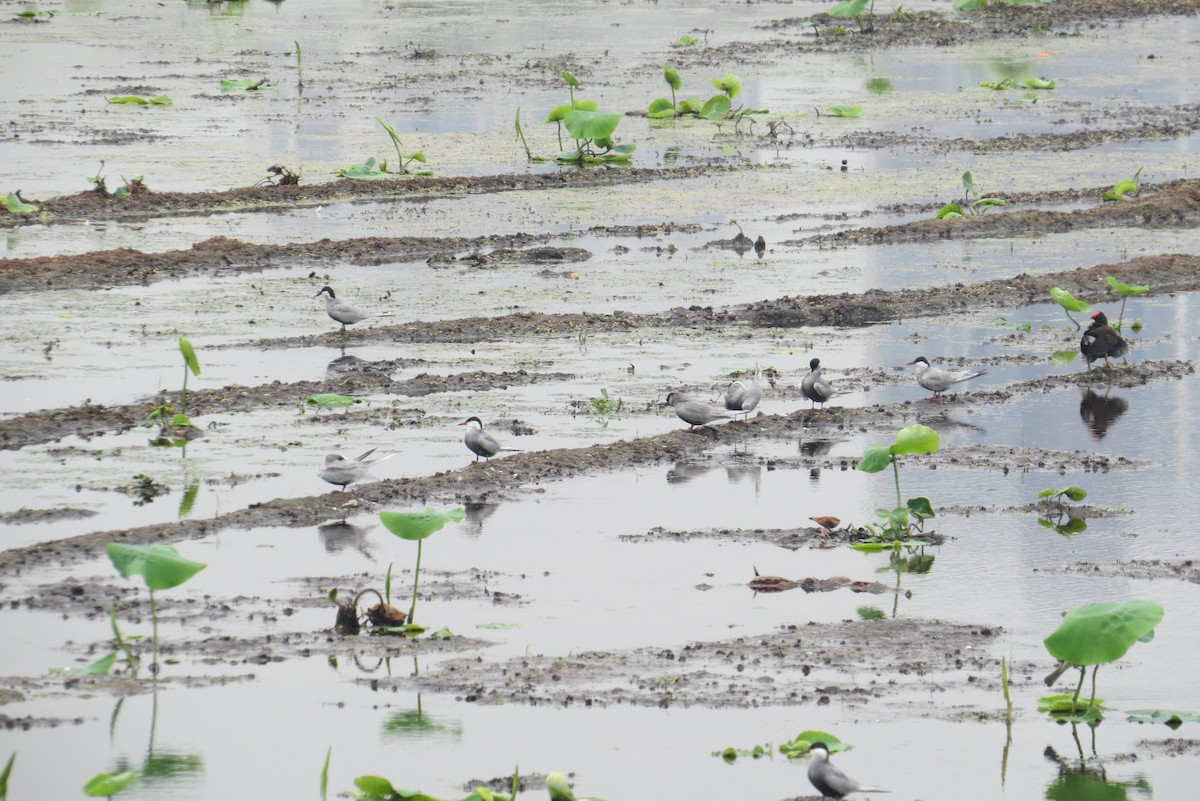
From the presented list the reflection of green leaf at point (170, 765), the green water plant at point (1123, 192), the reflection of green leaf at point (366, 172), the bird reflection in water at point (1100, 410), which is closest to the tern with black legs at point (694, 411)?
the bird reflection in water at point (1100, 410)

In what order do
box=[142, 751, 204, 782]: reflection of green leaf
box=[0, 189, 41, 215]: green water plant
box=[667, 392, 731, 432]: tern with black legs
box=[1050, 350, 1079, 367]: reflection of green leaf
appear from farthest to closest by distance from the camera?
box=[0, 189, 41, 215]: green water plant → box=[1050, 350, 1079, 367]: reflection of green leaf → box=[667, 392, 731, 432]: tern with black legs → box=[142, 751, 204, 782]: reflection of green leaf

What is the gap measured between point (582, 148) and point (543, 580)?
14182 millimetres

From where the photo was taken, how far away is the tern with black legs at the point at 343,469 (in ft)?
33.1

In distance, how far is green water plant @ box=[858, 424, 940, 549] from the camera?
31.5ft

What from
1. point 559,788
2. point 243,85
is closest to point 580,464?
point 559,788

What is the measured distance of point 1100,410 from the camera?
496 inches

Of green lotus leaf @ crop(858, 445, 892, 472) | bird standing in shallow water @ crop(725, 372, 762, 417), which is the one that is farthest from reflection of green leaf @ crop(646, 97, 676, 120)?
green lotus leaf @ crop(858, 445, 892, 472)

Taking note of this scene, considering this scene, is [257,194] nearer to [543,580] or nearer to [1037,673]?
[543,580]

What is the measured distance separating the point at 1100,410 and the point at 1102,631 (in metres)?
5.91

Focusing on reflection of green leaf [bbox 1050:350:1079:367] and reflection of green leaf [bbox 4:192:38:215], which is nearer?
reflection of green leaf [bbox 1050:350:1079:367]

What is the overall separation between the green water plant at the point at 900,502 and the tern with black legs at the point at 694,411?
184 centimetres

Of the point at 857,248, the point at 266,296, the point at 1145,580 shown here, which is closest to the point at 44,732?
the point at 1145,580

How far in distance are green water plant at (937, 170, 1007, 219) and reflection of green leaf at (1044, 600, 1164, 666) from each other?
12308 mm

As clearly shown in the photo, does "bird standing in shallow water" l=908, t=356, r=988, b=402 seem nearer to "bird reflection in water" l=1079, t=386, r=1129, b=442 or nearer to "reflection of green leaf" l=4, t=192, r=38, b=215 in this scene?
"bird reflection in water" l=1079, t=386, r=1129, b=442
